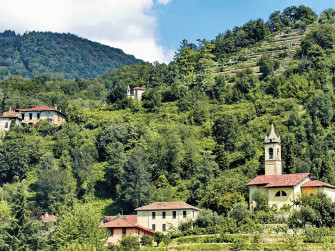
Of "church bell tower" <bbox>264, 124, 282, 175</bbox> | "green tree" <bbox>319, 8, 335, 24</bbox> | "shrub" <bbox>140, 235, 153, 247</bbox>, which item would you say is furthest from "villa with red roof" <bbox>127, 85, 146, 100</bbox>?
"shrub" <bbox>140, 235, 153, 247</bbox>

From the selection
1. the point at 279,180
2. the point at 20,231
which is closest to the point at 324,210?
the point at 279,180

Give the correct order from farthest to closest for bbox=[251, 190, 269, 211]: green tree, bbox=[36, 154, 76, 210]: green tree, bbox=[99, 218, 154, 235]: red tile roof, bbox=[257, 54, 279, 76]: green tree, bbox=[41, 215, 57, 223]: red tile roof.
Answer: bbox=[257, 54, 279, 76]: green tree < bbox=[36, 154, 76, 210]: green tree < bbox=[41, 215, 57, 223]: red tile roof < bbox=[251, 190, 269, 211]: green tree < bbox=[99, 218, 154, 235]: red tile roof

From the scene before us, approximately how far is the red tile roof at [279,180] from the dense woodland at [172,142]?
216 cm

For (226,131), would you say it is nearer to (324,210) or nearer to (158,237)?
(158,237)

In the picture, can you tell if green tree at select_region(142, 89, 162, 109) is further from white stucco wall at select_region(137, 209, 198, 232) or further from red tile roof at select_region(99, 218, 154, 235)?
red tile roof at select_region(99, 218, 154, 235)

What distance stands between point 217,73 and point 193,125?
25.7 metres

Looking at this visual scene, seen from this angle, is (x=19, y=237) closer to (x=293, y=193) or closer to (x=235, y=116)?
(x=293, y=193)

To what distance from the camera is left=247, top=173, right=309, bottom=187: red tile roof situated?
212 feet

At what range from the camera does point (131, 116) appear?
10275 centimetres

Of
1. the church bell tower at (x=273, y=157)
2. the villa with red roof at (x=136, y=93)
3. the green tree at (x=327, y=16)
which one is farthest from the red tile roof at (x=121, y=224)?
the green tree at (x=327, y=16)

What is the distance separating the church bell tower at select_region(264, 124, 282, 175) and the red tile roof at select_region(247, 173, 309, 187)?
2073 millimetres

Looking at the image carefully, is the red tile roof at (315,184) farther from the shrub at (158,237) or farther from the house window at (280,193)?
the shrub at (158,237)

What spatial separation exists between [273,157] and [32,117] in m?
47.0

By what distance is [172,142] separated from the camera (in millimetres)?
85312
